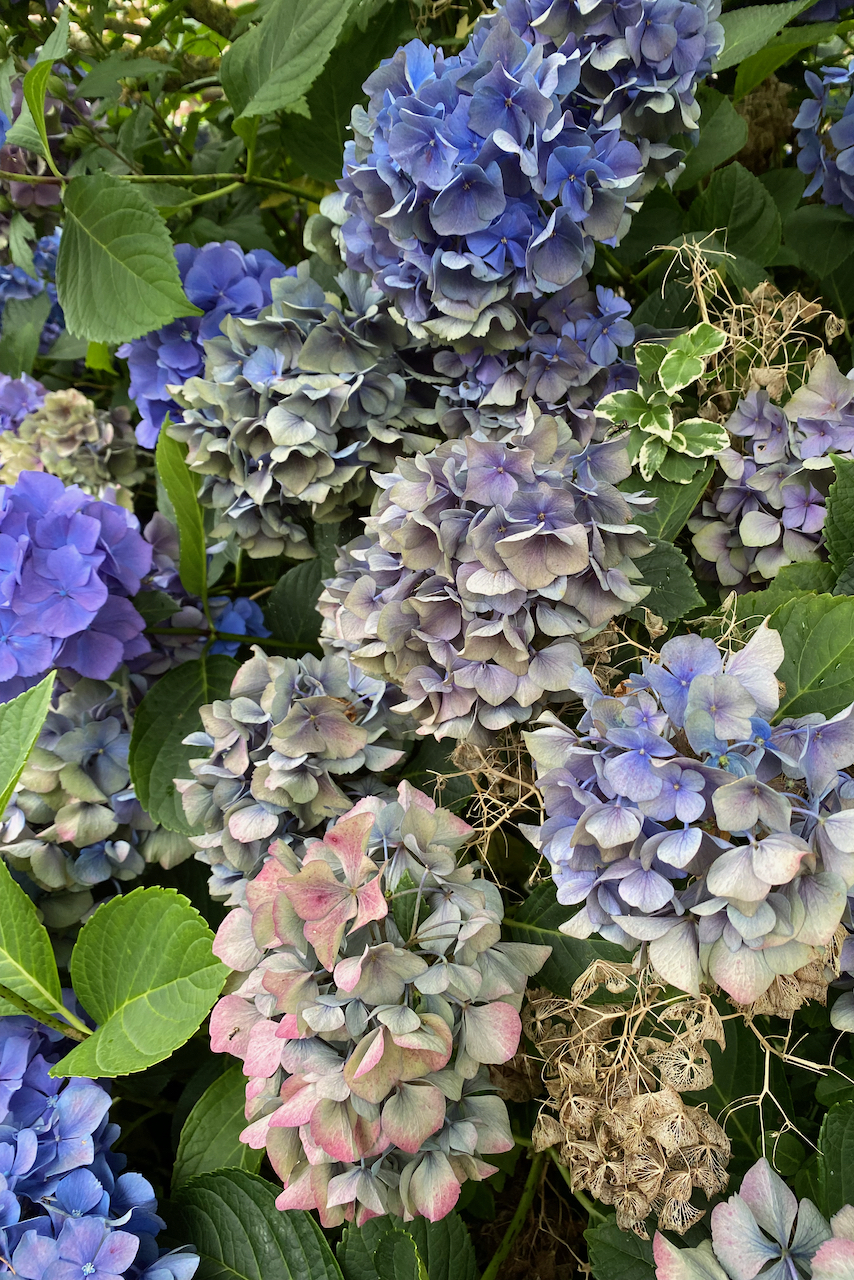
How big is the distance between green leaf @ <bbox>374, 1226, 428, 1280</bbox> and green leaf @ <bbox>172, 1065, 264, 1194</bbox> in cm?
12

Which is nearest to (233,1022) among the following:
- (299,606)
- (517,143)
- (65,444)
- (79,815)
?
(79,815)

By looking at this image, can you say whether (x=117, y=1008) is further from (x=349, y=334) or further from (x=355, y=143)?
(x=355, y=143)

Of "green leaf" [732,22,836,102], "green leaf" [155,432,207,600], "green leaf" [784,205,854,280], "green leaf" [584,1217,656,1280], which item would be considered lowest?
"green leaf" [584,1217,656,1280]

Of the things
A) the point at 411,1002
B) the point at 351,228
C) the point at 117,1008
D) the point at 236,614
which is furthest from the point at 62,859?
the point at 351,228

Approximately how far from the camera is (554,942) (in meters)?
0.50

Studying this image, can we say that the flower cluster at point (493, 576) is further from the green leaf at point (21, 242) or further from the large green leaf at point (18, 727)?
the green leaf at point (21, 242)

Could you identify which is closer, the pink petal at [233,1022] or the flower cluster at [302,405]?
the pink petal at [233,1022]

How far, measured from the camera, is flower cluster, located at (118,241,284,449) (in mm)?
690

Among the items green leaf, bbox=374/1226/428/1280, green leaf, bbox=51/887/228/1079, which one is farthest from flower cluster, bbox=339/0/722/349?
green leaf, bbox=374/1226/428/1280

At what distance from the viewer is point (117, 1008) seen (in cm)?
56

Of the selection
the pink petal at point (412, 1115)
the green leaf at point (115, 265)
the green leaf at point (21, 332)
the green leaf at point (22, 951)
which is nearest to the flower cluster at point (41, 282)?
the green leaf at point (21, 332)

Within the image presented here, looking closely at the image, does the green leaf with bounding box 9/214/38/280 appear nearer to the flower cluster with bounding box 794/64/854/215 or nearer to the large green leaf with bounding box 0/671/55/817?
the large green leaf with bounding box 0/671/55/817

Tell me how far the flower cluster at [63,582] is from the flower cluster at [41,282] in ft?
1.29

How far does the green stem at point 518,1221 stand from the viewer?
0.55m
